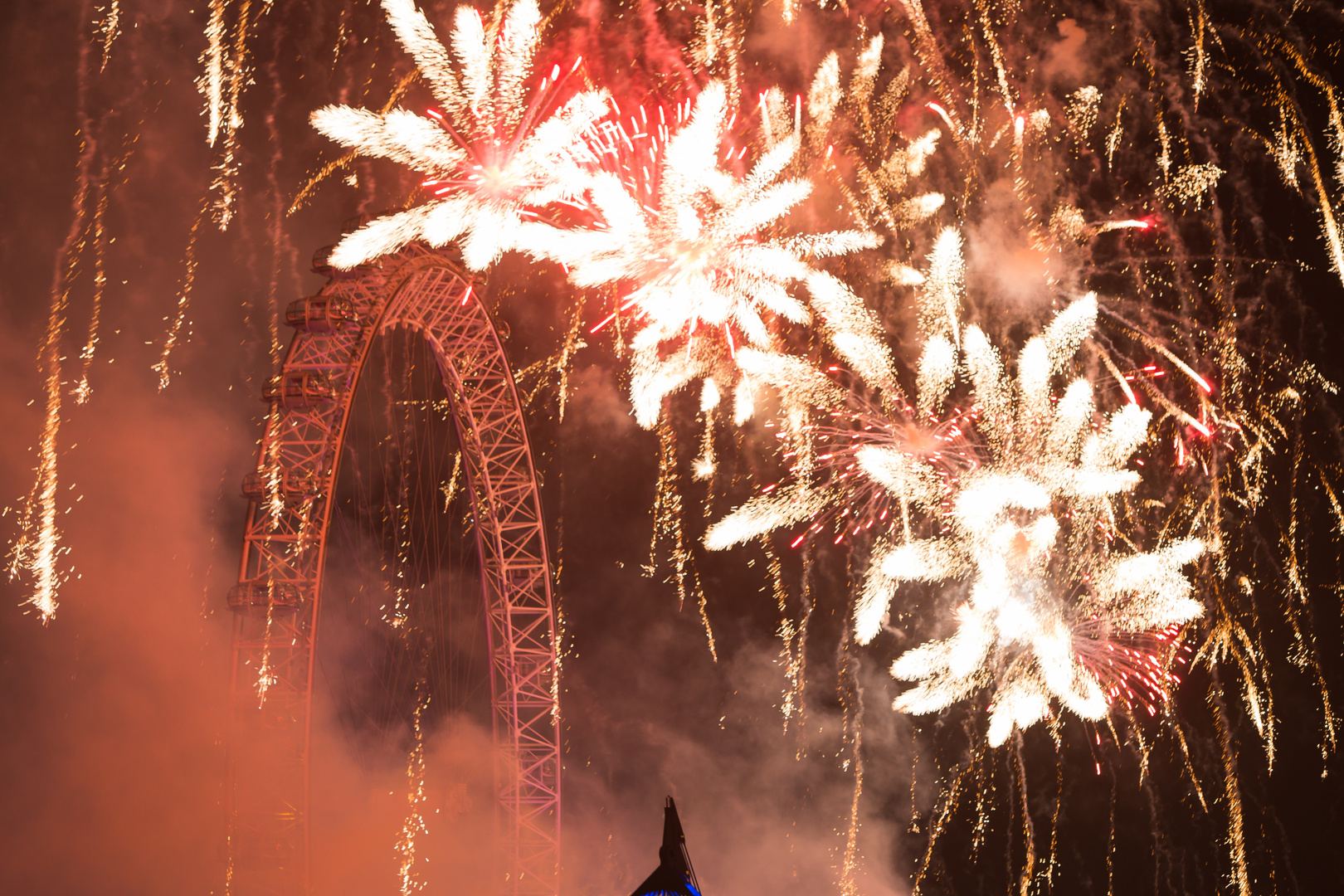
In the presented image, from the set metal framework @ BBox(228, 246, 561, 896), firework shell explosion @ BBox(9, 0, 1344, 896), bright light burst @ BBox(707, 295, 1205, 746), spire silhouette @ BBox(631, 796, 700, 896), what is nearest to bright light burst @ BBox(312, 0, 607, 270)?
firework shell explosion @ BBox(9, 0, 1344, 896)

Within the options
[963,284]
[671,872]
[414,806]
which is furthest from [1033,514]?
[414,806]

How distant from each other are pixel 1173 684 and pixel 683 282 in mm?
10644

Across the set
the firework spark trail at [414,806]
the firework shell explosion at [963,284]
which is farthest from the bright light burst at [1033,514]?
the firework spark trail at [414,806]

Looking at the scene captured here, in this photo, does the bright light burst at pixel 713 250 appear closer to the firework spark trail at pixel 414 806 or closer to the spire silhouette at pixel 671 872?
the spire silhouette at pixel 671 872

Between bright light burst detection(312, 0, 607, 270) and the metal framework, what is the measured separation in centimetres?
420

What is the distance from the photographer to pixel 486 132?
456 inches

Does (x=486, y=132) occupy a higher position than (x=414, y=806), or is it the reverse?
(x=486, y=132)

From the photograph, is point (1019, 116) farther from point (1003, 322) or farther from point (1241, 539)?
point (1241, 539)

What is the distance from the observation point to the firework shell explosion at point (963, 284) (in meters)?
12.3

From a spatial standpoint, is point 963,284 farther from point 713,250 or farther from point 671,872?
point 671,872

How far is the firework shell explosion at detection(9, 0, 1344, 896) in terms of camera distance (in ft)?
40.2

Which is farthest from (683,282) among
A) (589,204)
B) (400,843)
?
(400,843)

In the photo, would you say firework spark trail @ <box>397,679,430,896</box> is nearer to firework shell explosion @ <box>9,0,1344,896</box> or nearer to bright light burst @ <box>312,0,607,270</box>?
firework shell explosion @ <box>9,0,1344,896</box>

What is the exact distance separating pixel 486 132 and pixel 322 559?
7205 mm
